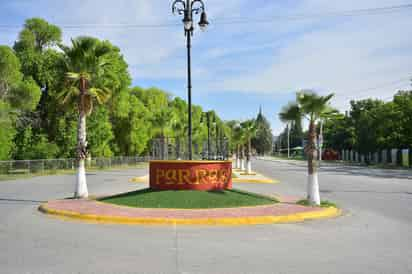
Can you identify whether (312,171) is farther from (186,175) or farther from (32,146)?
(32,146)

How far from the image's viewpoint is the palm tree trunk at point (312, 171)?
47.7 ft

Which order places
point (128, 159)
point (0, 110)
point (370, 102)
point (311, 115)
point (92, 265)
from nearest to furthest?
1. point (92, 265)
2. point (311, 115)
3. point (0, 110)
4. point (128, 159)
5. point (370, 102)

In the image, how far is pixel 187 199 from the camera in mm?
14398

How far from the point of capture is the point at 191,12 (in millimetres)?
16797

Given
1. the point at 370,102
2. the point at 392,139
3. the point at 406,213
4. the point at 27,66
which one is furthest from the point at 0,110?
the point at 370,102

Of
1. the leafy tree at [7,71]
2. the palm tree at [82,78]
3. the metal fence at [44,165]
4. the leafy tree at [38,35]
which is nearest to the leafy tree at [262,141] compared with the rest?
the metal fence at [44,165]

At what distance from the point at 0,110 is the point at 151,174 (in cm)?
2605

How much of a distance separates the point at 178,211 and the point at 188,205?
83cm

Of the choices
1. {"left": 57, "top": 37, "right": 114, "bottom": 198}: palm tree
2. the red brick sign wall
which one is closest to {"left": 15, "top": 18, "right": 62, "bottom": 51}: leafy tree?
{"left": 57, "top": 37, "right": 114, "bottom": 198}: palm tree

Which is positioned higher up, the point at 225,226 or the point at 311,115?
the point at 311,115

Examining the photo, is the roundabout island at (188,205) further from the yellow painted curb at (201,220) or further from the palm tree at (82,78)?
the palm tree at (82,78)

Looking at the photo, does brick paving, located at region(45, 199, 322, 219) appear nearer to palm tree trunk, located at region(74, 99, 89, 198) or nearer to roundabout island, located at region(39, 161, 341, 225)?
roundabout island, located at region(39, 161, 341, 225)

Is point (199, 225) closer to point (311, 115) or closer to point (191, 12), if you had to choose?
point (311, 115)

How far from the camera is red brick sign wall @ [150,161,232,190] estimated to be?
15672 mm
